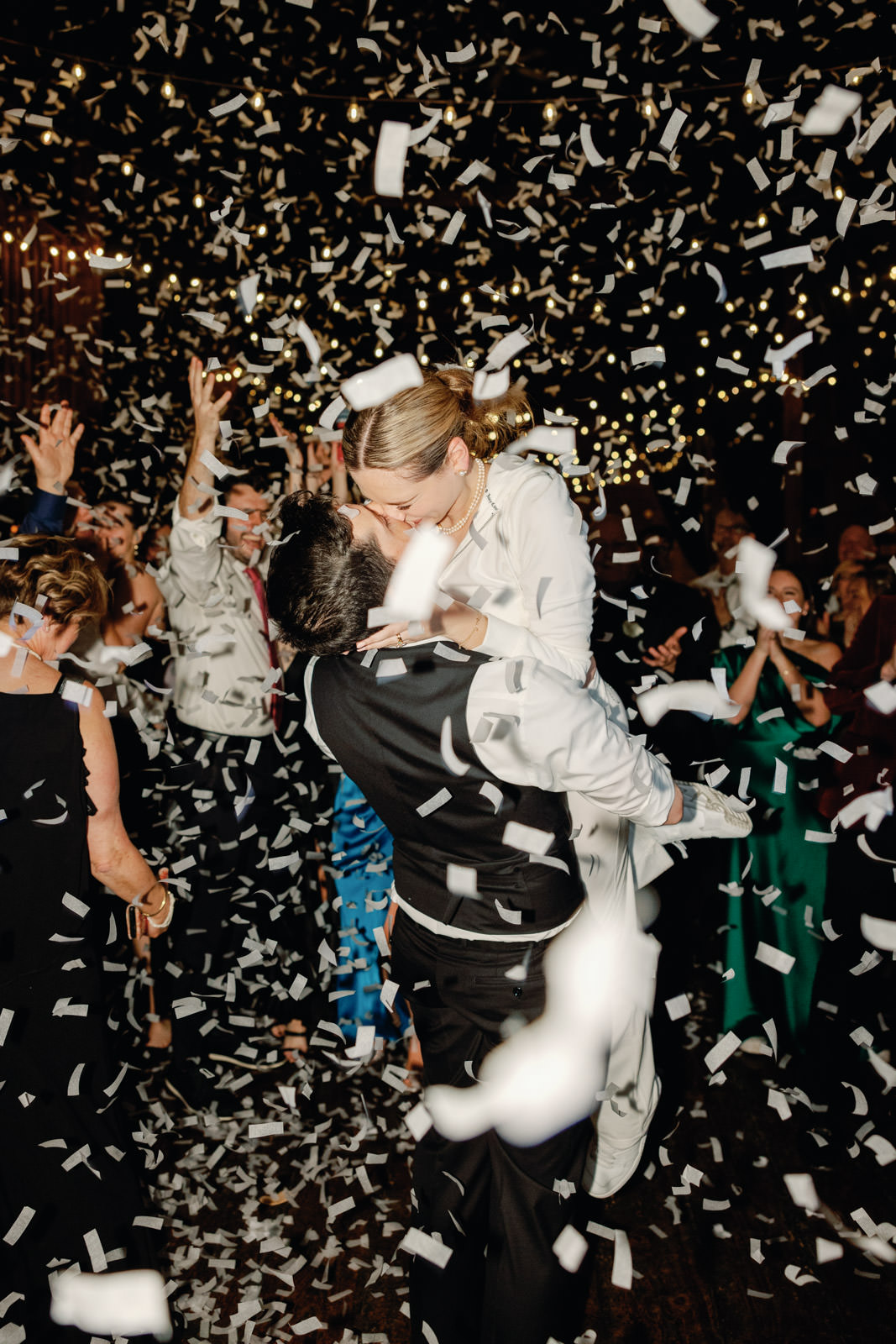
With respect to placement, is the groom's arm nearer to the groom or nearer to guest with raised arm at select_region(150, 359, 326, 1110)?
the groom

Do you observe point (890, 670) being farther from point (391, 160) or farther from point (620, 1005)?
point (391, 160)

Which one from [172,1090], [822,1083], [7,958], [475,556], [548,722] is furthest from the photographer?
[172,1090]

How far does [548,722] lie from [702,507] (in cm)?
620

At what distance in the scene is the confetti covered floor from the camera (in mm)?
2244

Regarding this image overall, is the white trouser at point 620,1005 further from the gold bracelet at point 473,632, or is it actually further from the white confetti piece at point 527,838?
the gold bracelet at point 473,632

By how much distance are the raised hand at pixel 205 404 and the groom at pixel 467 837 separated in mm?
1450

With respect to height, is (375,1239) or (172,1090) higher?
(375,1239)

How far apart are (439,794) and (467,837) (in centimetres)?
11

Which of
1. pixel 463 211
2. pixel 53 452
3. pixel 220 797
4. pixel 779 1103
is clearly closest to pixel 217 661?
pixel 220 797

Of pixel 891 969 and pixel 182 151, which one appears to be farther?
pixel 182 151

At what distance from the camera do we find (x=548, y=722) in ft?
4.76

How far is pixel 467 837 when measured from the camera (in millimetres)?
1623

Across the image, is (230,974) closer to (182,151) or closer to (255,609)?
(255,609)

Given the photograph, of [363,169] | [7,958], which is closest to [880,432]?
[363,169]
